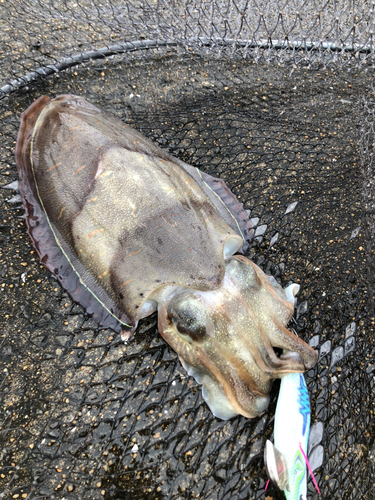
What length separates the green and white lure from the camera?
2.38 meters

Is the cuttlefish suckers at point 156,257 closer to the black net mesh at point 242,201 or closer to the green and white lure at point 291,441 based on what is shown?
the green and white lure at point 291,441

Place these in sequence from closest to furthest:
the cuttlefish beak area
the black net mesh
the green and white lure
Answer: the green and white lure
the cuttlefish beak area
the black net mesh

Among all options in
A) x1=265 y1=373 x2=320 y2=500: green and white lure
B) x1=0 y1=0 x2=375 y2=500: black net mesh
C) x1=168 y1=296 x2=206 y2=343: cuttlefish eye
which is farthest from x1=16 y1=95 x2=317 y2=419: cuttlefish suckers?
x1=0 y1=0 x2=375 y2=500: black net mesh

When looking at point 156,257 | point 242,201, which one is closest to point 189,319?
point 156,257

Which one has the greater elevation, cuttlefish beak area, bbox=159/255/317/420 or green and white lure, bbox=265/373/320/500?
cuttlefish beak area, bbox=159/255/317/420

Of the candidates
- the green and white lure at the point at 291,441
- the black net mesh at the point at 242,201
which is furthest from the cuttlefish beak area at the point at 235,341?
the black net mesh at the point at 242,201

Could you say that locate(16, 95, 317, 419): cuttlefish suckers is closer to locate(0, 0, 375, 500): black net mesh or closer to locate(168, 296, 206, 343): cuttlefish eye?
locate(168, 296, 206, 343): cuttlefish eye

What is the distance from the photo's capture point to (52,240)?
326cm

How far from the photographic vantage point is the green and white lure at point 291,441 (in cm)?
238

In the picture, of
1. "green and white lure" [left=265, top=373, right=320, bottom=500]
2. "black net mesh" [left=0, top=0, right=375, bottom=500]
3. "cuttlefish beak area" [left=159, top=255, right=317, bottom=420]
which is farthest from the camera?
"black net mesh" [left=0, top=0, right=375, bottom=500]

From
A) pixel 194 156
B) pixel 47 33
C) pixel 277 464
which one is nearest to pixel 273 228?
pixel 194 156

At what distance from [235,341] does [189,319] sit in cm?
36

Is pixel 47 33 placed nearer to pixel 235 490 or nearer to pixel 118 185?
pixel 118 185

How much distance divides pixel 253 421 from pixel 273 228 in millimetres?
1769
